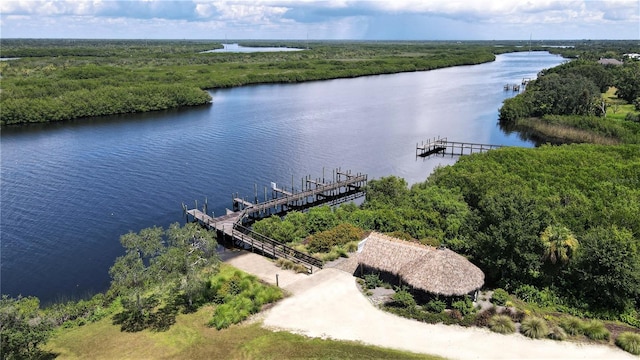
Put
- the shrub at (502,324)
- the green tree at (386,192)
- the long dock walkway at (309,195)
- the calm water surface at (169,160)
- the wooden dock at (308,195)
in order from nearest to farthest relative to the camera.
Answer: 1. the shrub at (502,324)
2. the calm water surface at (169,160)
3. the green tree at (386,192)
4. the long dock walkway at (309,195)
5. the wooden dock at (308,195)

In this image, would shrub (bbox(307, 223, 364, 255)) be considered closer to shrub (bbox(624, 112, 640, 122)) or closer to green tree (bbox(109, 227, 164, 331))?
green tree (bbox(109, 227, 164, 331))

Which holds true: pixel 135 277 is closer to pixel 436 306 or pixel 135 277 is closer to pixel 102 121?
pixel 436 306

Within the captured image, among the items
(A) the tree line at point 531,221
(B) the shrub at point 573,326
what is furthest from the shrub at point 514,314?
(A) the tree line at point 531,221

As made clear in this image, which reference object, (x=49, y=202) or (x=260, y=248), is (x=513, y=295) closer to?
(x=260, y=248)

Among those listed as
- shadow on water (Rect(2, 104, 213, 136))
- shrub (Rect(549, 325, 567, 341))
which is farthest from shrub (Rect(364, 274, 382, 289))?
shadow on water (Rect(2, 104, 213, 136))

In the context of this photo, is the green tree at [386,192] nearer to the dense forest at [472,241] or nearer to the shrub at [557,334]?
the dense forest at [472,241]

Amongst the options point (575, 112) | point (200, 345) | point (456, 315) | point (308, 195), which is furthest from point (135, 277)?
point (575, 112)
